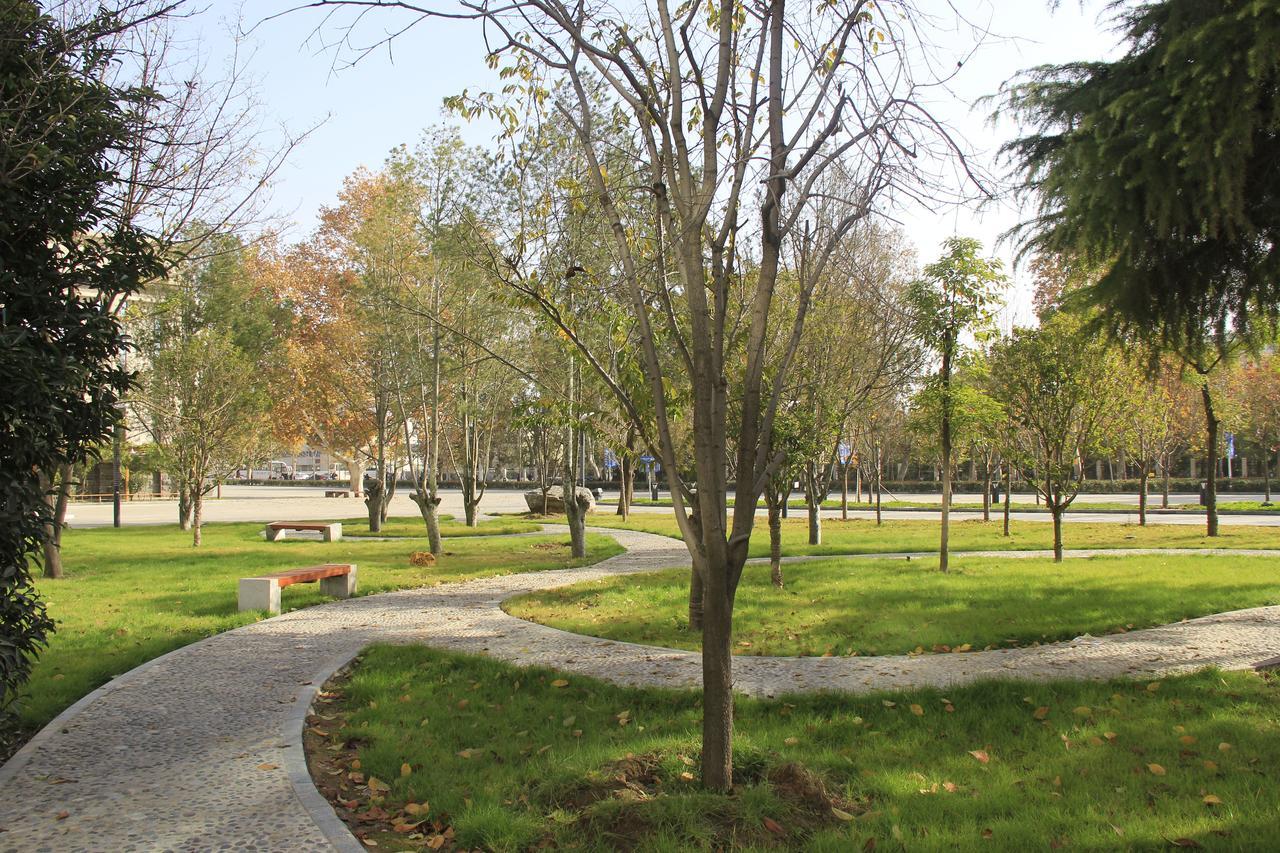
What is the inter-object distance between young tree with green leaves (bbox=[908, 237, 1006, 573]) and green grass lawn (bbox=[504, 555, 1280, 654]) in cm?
195

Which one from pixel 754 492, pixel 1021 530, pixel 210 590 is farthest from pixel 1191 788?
pixel 1021 530

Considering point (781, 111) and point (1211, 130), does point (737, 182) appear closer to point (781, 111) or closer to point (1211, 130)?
point (781, 111)

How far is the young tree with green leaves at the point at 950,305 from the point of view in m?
13.8

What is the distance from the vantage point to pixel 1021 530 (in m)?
22.9

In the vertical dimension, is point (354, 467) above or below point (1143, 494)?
above

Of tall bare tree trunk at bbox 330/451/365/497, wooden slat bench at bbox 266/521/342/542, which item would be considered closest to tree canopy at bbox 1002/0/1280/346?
wooden slat bench at bbox 266/521/342/542

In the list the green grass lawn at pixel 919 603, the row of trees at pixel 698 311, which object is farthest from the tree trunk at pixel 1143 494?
the green grass lawn at pixel 919 603

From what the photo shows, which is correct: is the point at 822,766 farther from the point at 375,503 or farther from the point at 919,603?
the point at 375,503

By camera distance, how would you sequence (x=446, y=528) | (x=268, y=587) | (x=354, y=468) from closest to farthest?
(x=268, y=587)
(x=446, y=528)
(x=354, y=468)

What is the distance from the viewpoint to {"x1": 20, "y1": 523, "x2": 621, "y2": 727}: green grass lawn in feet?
26.2

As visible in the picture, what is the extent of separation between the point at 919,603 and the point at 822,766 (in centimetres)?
610

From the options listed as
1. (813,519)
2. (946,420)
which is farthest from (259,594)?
(813,519)

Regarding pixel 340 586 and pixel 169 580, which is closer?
pixel 340 586

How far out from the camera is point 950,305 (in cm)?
1403
